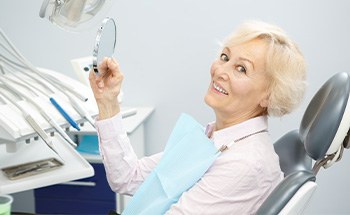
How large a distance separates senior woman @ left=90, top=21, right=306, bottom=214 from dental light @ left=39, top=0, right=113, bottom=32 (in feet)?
0.47

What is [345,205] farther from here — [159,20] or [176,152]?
[176,152]

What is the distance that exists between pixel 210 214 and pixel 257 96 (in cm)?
33

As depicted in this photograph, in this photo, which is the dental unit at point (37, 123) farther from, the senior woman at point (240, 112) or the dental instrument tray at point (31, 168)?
the senior woman at point (240, 112)

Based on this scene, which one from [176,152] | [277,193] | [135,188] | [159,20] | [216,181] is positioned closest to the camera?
[277,193]

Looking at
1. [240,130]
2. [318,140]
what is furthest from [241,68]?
[318,140]

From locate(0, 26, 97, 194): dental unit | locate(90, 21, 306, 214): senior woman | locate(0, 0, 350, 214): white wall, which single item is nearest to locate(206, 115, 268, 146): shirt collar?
locate(90, 21, 306, 214): senior woman

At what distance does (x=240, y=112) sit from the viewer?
1175 millimetres

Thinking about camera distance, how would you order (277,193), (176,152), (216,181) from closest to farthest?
(277,193) → (216,181) → (176,152)

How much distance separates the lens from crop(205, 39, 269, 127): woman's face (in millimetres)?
1117

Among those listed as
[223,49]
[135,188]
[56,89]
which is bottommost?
[135,188]

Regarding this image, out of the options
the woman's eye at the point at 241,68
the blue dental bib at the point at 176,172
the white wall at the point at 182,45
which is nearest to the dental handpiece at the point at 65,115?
the blue dental bib at the point at 176,172

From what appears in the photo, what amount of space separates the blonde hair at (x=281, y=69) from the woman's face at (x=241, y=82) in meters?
0.02

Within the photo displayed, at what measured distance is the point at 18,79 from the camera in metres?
1.37

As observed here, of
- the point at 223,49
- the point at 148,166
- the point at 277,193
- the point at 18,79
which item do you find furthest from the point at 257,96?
the point at 18,79
